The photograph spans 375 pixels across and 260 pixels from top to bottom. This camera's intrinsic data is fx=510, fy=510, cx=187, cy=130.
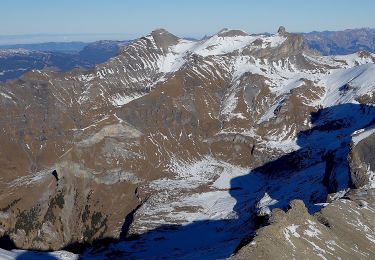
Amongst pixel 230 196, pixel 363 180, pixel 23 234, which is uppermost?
pixel 363 180

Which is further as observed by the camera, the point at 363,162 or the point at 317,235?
the point at 363,162

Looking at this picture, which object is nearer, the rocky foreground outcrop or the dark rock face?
the rocky foreground outcrop

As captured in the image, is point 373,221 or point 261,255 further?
point 373,221

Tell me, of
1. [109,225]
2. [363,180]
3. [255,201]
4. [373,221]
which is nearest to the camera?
[373,221]

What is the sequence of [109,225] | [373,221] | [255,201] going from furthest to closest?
[109,225] → [255,201] → [373,221]

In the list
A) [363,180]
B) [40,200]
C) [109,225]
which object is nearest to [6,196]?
[40,200]

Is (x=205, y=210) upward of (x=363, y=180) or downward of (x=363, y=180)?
downward

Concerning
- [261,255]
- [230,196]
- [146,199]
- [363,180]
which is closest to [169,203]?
[146,199]

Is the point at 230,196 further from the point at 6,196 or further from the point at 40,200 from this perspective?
the point at 6,196

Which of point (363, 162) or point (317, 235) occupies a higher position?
point (317, 235)

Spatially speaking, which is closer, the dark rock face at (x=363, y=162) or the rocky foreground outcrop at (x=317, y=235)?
the rocky foreground outcrop at (x=317, y=235)
